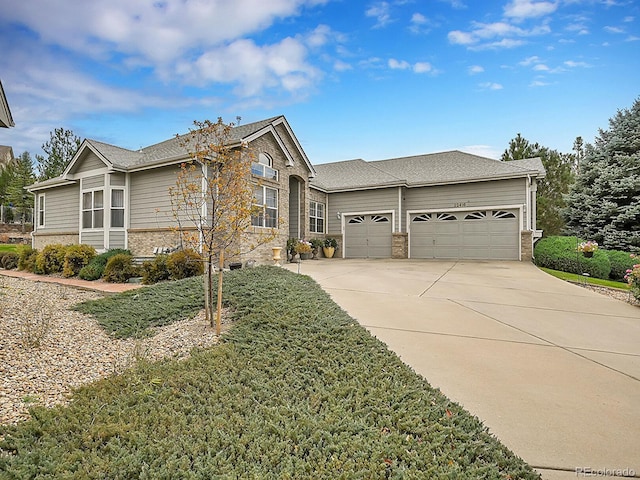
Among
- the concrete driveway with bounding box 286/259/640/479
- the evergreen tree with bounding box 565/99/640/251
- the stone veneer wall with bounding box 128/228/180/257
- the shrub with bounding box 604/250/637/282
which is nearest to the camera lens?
the concrete driveway with bounding box 286/259/640/479

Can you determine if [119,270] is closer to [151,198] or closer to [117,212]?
[151,198]

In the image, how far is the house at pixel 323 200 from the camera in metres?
12.5

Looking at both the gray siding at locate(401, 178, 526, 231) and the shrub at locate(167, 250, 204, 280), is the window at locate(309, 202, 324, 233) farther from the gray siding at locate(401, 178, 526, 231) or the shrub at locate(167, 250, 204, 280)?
the shrub at locate(167, 250, 204, 280)

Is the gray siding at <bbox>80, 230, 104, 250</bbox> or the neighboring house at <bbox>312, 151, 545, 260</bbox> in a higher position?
the neighboring house at <bbox>312, 151, 545, 260</bbox>

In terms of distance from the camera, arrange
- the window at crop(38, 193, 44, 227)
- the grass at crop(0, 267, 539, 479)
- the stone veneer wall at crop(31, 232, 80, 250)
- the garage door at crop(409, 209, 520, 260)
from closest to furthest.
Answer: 1. the grass at crop(0, 267, 539, 479)
2. the stone veneer wall at crop(31, 232, 80, 250)
3. the garage door at crop(409, 209, 520, 260)
4. the window at crop(38, 193, 44, 227)

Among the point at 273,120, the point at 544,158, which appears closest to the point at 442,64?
the point at 273,120

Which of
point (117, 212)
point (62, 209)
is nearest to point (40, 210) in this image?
point (62, 209)

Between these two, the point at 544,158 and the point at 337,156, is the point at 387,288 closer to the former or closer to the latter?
the point at 337,156

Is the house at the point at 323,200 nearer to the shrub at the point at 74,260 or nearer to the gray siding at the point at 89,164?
the gray siding at the point at 89,164

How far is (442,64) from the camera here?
424 inches

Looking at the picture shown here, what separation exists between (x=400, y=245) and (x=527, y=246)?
529 cm

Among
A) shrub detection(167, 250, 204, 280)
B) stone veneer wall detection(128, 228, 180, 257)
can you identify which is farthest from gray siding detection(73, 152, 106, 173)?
shrub detection(167, 250, 204, 280)

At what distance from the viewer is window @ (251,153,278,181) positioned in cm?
1243

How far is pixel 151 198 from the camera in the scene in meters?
12.4
